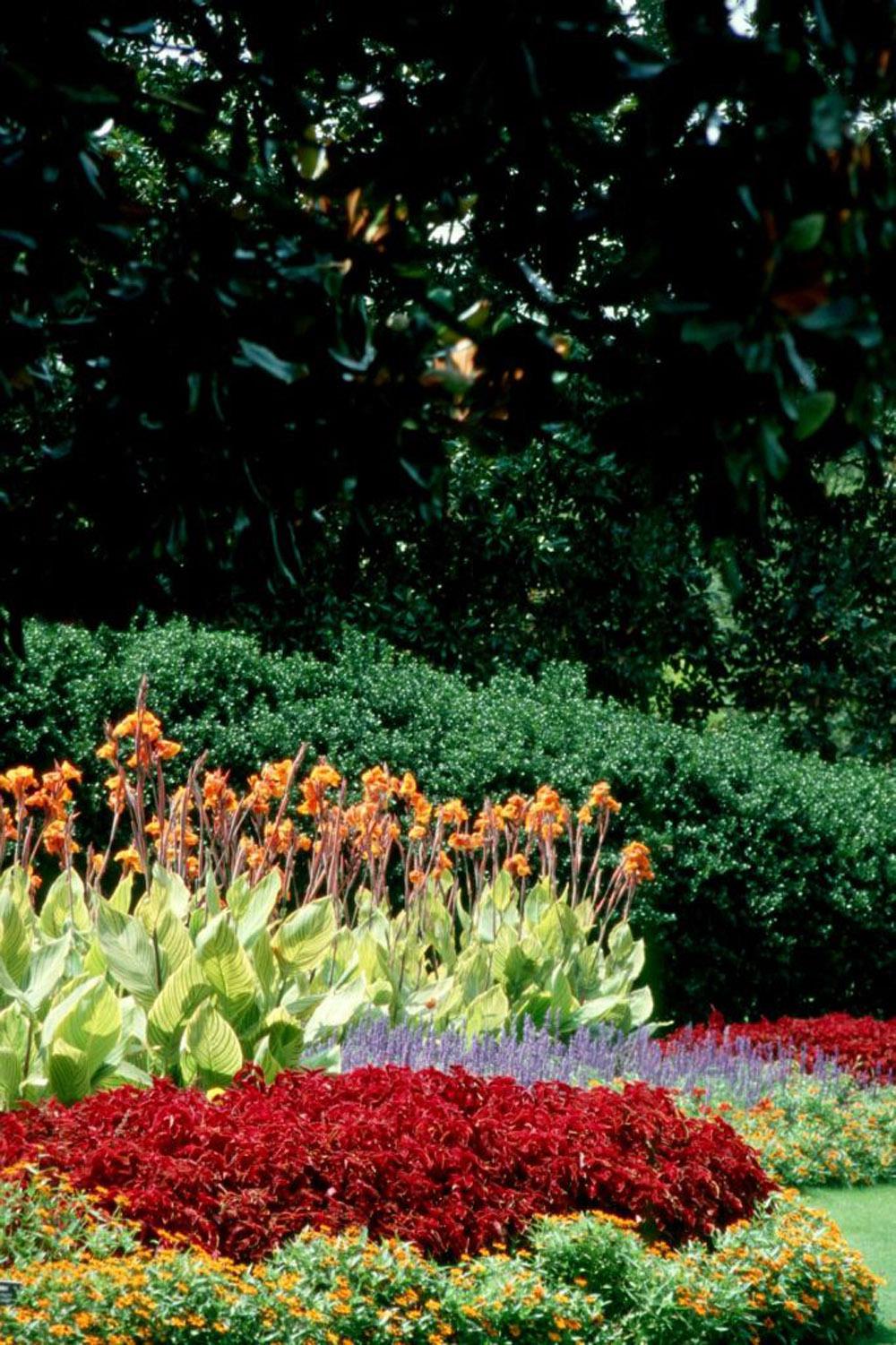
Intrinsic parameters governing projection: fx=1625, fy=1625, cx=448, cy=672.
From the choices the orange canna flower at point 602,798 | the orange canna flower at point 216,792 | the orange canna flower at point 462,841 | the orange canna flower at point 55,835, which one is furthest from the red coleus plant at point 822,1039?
the orange canna flower at point 55,835

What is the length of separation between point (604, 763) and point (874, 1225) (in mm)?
4720

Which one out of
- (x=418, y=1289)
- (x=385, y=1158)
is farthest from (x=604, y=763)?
(x=418, y=1289)

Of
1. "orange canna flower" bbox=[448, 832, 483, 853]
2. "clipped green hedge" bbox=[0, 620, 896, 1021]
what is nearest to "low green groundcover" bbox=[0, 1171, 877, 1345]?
"orange canna flower" bbox=[448, 832, 483, 853]

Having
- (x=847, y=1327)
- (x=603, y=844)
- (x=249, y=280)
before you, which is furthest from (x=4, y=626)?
(x=603, y=844)

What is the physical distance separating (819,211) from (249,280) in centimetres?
88

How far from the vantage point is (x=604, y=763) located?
1088cm

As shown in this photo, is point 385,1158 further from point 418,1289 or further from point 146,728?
point 146,728

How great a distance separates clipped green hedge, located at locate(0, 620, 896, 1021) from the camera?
10.3 meters

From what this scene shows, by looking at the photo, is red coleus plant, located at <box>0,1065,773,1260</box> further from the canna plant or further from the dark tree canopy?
the dark tree canopy

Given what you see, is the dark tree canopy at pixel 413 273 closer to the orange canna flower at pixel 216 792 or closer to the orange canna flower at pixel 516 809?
the orange canna flower at pixel 216 792

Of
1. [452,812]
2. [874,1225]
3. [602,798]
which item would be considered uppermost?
[602,798]

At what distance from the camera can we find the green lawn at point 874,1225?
5.42m

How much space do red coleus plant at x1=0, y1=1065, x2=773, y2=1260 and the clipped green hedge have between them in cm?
503

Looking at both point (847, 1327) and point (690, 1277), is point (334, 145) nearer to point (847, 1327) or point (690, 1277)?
point (690, 1277)
